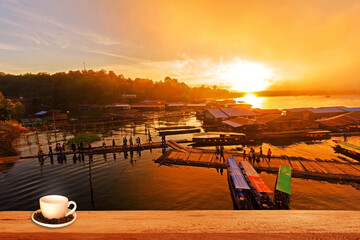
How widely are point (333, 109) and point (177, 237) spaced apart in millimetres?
89344

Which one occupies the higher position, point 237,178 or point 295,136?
point 237,178

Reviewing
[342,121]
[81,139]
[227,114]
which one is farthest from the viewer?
[227,114]

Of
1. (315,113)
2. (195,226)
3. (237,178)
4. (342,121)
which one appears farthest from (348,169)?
(315,113)

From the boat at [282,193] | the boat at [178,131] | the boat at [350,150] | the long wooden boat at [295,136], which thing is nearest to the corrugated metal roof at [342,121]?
the long wooden boat at [295,136]

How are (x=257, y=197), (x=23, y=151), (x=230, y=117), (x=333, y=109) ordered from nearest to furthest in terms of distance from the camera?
(x=257, y=197) < (x=23, y=151) < (x=230, y=117) < (x=333, y=109)

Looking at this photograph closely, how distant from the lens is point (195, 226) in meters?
2.54

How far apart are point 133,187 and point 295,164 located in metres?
23.6

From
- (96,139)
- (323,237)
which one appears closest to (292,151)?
(323,237)

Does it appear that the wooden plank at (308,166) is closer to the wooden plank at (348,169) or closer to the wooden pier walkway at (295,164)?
the wooden pier walkway at (295,164)

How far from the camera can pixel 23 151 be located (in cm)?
4075

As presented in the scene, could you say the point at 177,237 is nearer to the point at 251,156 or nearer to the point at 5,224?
the point at 5,224

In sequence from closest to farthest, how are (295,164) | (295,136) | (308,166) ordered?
(308,166), (295,164), (295,136)

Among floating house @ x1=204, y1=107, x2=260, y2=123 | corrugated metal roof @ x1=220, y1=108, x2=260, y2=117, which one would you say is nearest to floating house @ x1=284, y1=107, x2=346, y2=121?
floating house @ x1=204, y1=107, x2=260, y2=123

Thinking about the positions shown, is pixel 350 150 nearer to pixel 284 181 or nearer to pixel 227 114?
pixel 284 181
